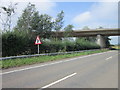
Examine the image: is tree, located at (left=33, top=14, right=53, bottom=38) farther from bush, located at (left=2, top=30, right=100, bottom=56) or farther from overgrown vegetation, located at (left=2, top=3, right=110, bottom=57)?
bush, located at (left=2, top=30, right=100, bottom=56)

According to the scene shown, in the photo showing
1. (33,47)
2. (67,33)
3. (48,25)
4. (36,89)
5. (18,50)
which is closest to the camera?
(36,89)

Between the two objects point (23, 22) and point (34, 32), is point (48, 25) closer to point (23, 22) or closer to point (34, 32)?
point (34, 32)

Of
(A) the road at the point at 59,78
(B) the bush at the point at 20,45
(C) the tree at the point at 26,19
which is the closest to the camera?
(A) the road at the point at 59,78

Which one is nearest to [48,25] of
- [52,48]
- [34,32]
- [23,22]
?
[34,32]

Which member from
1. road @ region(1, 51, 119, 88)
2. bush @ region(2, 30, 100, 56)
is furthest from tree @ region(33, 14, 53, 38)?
road @ region(1, 51, 119, 88)

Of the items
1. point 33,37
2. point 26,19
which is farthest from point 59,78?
point 26,19

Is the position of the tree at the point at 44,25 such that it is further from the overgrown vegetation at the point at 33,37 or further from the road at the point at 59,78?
the road at the point at 59,78

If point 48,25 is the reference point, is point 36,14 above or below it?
above

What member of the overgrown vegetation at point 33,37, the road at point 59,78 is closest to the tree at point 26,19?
the overgrown vegetation at point 33,37

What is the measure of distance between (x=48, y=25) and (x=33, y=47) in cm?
1841

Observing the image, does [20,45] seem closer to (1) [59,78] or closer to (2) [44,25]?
(1) [59,78]

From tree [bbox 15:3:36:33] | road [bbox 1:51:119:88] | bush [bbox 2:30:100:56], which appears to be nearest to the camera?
road [bbox 1:51:119:88]

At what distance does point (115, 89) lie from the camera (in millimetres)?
5605

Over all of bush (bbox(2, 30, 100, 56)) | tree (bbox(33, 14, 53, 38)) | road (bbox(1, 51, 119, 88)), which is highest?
tree (bbox(33, 14, 53, 38))
